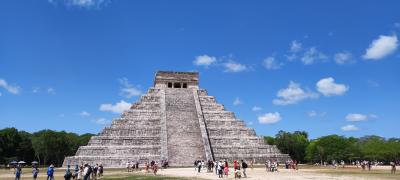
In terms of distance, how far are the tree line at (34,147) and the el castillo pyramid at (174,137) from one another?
803 inches

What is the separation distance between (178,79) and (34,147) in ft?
79.2

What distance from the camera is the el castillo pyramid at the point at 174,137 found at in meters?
32.5

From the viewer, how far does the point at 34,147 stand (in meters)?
57.0

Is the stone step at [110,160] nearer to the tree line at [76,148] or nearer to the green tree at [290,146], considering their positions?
the tree line at [76,148]

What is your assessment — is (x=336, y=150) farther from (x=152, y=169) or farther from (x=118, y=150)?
(x=152, y=169)

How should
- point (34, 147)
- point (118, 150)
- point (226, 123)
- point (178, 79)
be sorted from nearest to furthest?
point (118, 150), point (226, 123), point (178, 79), point (34, 147)

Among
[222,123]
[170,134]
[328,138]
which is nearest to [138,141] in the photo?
[170,134]

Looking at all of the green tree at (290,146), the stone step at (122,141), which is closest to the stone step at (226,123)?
the stone step at (122,141)

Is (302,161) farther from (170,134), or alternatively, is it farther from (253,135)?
(170,134)

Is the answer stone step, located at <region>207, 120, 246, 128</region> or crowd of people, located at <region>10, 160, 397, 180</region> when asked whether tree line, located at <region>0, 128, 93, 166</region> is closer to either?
stone step, located at <region>207, 120, 246, 128</region>

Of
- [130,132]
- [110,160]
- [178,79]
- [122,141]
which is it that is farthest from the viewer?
Result: [178,79]

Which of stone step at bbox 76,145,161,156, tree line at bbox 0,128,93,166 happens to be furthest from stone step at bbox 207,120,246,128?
tree line at bbox 0,128,93,166

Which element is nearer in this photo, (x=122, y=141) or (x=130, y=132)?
(x=122, y=141)

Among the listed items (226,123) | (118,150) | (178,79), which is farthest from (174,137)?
(178,79)
